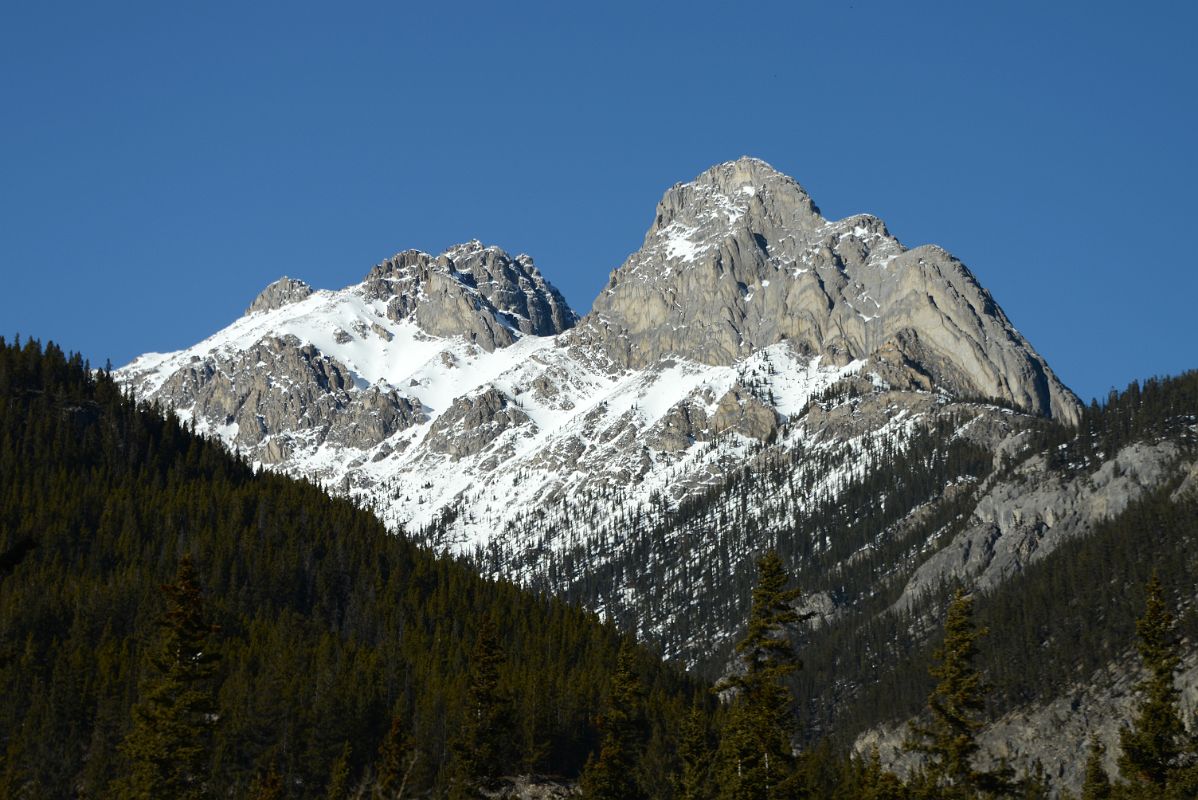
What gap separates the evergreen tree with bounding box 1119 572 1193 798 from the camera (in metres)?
67.6

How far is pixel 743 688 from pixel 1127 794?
3449cm

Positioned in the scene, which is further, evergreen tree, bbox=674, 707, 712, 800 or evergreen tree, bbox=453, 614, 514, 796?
evergreen tree, bbox=453, 614, 514, 796

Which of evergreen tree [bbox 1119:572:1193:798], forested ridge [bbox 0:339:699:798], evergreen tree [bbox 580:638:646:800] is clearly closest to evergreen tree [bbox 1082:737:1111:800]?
evergreen tree [bbox 1119:572:1193:798]

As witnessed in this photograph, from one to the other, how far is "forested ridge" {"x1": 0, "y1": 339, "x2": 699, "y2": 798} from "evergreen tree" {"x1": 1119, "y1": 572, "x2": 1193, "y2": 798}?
3412 cm

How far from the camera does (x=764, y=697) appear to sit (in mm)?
61406

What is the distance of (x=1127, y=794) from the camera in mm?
84438

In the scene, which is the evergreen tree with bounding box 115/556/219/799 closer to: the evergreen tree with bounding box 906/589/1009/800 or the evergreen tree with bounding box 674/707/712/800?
the evergreen tree with bounding box 674/707/712/800

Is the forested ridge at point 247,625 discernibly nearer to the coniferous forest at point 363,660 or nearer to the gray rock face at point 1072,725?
the coniferous forest at point 363,660

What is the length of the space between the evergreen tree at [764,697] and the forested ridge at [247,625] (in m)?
16.4

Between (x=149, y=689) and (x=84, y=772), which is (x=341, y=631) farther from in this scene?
(x=149, y=689)

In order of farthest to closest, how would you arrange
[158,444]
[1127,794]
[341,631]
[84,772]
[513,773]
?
[158,444] → [341,631] → [513,773] → [84,772] → [1127,794]

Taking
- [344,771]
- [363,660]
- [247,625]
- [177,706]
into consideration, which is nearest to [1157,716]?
[344,771]

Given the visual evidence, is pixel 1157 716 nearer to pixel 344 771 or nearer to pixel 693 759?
pixel 693 759

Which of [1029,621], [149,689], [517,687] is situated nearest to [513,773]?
[517,687]
